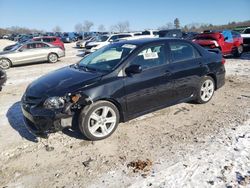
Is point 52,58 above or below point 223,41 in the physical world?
below

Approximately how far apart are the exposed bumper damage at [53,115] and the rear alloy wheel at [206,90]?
2.95 metres

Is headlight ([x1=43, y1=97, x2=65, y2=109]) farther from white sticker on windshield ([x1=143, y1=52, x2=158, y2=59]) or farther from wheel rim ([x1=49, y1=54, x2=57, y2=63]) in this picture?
wheel rim ([x1=49, y1=54, x2=57, y2=63])

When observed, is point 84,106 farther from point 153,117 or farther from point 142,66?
point 153,117

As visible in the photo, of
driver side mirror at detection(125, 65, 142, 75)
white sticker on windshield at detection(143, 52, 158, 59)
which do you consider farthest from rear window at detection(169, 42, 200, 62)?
driver side mirror at detection(125, 65, 142, 75)

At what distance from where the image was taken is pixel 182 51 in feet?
18.5

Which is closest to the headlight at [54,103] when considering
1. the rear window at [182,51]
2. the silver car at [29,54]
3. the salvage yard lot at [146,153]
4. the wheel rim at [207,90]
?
the salvage yard lot at [146,153]

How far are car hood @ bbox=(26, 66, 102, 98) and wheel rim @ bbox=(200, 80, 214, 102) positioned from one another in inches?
108

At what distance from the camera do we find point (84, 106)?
13.9ft

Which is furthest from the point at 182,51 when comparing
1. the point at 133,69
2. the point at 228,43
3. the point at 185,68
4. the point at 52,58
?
the point at 52,58

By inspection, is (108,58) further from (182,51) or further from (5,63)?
(5,63)

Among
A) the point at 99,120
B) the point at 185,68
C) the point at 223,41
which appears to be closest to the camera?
the point at 99,120

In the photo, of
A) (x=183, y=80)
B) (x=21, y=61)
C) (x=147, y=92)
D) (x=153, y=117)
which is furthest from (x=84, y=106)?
(x=21, y=61)

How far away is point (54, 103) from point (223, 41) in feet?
37.6

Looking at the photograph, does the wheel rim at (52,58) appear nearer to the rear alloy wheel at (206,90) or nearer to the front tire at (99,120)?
the rear alloy wheel at (206,90)
